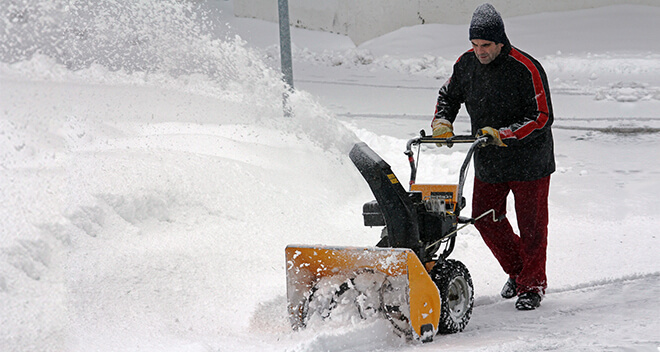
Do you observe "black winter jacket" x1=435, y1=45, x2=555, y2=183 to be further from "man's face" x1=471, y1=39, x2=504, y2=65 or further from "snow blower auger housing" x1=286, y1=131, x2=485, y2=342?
"snow blower auger housing" x1=286, y1=131, x2=485, y2=342

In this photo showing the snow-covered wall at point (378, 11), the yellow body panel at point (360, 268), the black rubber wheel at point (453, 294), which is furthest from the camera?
the snow-covered wall at point (378, 11)

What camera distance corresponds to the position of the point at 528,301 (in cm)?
391

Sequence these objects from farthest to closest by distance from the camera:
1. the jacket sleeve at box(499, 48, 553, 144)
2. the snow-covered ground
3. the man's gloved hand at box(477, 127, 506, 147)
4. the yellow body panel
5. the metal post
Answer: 1. the metal post
2. the jacket sleeve at box(499, 48, 553, 144)
3. the man's gloved hand at box(477, 127, 506, 147)
4. the snow-covered ground
5. the yellow body panel

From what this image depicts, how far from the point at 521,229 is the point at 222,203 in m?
2.28

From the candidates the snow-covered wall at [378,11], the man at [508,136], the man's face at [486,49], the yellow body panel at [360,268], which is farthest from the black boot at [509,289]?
the snow-covered wall at [378,11]

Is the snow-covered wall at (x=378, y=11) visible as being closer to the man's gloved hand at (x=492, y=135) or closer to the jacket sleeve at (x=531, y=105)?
the jacket sleeve at (x=531, y=105)

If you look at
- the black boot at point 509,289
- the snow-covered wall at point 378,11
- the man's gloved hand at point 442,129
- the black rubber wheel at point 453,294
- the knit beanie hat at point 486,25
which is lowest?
the black boot at point 509,289

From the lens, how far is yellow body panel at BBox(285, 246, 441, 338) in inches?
121

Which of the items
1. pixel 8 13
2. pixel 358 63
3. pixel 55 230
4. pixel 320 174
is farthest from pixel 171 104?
pixel 358 63

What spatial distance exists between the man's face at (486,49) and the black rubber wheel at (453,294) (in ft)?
3.81

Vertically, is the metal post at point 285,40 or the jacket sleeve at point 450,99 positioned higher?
the metal post at point 285,40

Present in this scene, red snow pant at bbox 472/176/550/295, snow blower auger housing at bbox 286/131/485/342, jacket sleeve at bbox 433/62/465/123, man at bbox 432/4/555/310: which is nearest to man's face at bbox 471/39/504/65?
man at bbox 432/4/555/310

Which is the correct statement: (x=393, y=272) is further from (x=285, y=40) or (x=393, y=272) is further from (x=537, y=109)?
(x=285, y=40)

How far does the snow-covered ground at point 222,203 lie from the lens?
11.3ft
